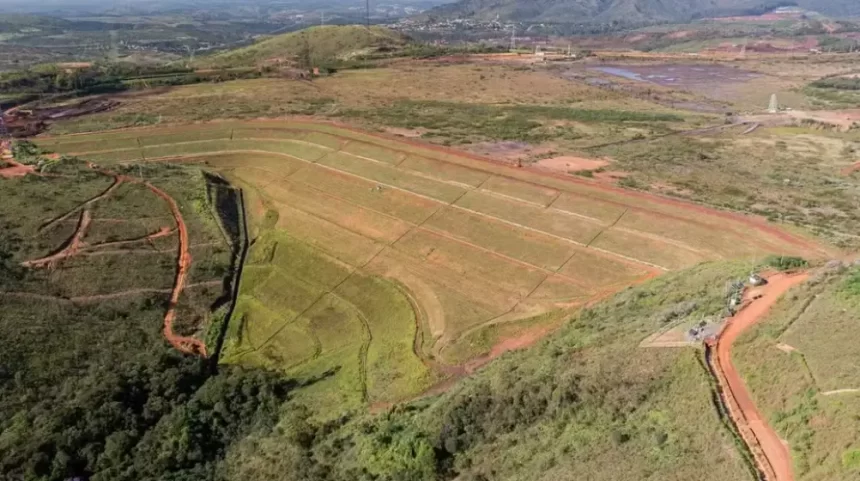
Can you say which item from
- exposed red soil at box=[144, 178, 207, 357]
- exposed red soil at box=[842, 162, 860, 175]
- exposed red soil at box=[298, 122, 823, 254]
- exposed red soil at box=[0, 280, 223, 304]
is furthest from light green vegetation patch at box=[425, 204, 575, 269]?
exposed red soil at box=[842, 162, 860, 175]

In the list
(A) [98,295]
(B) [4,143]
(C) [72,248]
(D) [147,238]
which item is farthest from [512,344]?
(B) [4,143]

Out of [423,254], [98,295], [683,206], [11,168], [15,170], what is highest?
[11,168]

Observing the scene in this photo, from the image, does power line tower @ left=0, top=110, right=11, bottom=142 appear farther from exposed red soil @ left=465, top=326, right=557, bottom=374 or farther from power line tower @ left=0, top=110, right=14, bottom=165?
exposed red soil @ left=465, top=326, right=557, bottom=374

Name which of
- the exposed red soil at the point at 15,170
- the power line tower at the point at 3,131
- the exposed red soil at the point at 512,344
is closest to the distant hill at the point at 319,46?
the power line tower at the point at 3,131

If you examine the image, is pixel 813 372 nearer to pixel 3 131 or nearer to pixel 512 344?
pixel 512 344

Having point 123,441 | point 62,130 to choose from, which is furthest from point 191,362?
point 62,130
